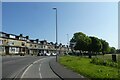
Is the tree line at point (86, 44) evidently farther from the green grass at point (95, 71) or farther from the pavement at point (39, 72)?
the green grass at point (95, 71)

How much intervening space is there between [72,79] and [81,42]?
96.5m

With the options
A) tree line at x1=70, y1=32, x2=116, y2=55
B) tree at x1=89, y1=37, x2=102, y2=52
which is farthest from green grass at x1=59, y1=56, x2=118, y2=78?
tree at x1=89, y1=37, x2=102, y2=52

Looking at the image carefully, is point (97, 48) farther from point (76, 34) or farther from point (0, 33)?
point (0, 33)

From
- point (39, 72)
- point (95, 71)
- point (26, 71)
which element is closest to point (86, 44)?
point (26, 71)

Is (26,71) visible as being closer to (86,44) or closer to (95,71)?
(95,71)

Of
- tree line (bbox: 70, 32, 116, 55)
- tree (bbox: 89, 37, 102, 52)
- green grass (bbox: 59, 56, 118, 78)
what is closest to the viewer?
green grass (bbox: 59, 56, 118, 78)

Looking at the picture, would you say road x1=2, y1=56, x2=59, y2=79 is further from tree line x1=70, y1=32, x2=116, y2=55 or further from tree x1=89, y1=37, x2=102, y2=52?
tree x1=89, y1=37, x2=102, y2=52

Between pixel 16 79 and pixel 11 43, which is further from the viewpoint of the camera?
pixel 11 43

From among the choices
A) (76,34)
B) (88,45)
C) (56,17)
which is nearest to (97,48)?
(88,45)

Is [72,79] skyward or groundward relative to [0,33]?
groundward

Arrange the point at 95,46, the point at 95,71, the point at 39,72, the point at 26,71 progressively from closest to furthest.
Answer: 1. the point at 95,71
2. the point at 39,72
3. the point at 26,71
4. the point at 95,46

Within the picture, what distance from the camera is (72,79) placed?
62.6ft

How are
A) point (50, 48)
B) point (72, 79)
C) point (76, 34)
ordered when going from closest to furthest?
point (72, 79) < point (76, 34) < point (50, 48)

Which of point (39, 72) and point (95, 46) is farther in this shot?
point (95, 46)
